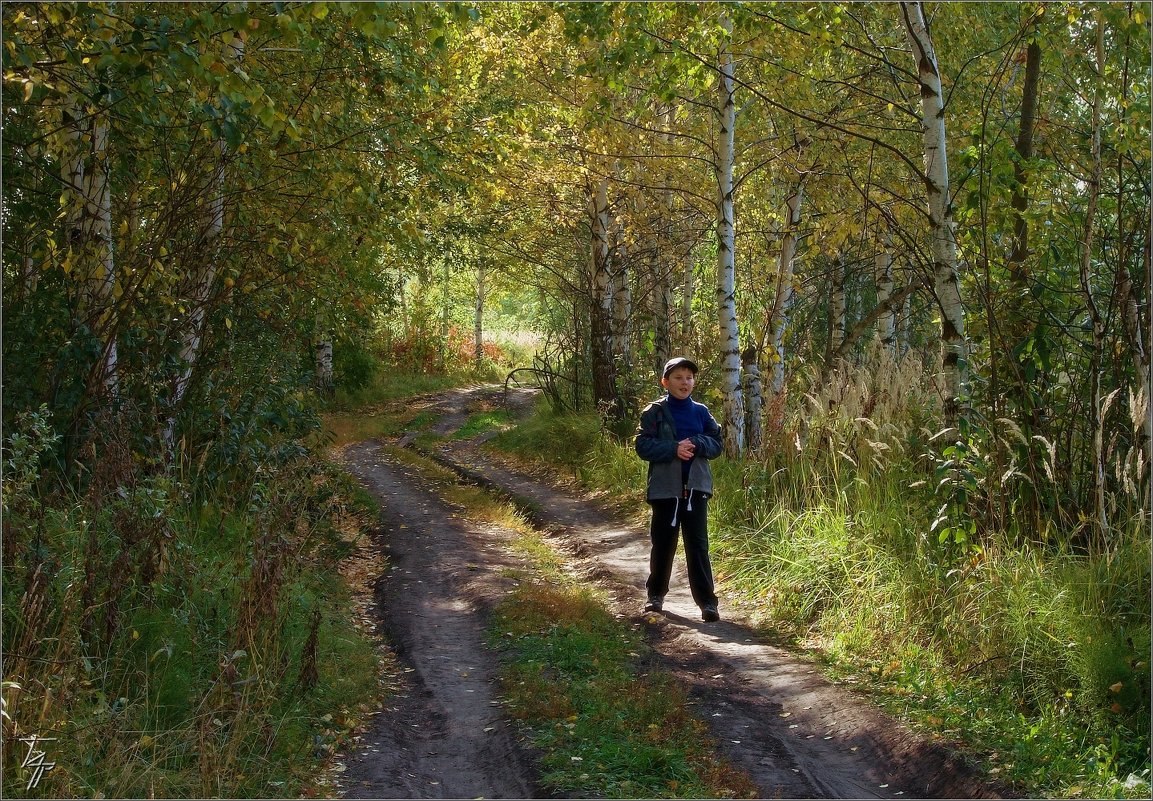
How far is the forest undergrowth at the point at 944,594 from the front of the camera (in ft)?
15.5

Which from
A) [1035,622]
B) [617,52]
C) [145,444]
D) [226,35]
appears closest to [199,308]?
[145,444]

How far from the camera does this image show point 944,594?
625 cm

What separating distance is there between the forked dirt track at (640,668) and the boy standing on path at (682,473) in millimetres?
429

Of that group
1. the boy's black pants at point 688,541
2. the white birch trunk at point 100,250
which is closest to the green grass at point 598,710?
the boy's black pants at point 688,541

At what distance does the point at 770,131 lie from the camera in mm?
14469

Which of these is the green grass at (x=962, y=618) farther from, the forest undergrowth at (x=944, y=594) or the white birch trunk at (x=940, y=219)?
the white birch trunk at (x=940, y=219)

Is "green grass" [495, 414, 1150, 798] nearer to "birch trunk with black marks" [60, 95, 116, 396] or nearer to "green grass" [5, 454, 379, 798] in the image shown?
"green grass" [5, 454, 379, 798]

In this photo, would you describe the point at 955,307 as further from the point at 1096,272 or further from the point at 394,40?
the point at 394,40

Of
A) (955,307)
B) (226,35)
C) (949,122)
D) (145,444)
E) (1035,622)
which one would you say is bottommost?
(1035,622)

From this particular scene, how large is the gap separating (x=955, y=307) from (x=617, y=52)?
4.00 metres

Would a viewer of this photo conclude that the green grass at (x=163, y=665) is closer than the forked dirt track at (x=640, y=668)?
Yes

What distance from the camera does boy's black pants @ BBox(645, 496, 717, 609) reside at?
25.0 ft

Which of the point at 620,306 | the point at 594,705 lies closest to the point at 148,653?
the point at 594,705

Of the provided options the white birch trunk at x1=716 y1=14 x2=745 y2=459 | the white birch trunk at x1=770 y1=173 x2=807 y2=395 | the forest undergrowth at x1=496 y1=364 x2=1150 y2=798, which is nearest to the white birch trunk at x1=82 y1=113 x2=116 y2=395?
the forest undergrowth at x1=496 y1=364 x2=1150 y2=798
